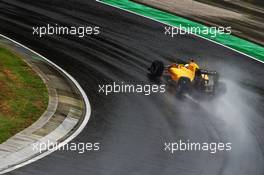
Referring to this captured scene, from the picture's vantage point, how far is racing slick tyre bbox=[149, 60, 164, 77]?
905 inches

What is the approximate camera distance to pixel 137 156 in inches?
671

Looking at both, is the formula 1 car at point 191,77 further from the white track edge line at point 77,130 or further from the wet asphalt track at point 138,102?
the white track edge line at point 77,130

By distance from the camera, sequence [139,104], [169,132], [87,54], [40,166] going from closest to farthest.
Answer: [40,166] < [169,132] < [139,104] < [87,54]

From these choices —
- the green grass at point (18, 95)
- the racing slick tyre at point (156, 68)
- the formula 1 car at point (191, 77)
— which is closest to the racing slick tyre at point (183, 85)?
the formula 1 car at point (191, 77)

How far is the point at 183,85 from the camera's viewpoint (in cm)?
2214

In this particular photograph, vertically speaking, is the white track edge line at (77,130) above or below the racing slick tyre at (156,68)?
below

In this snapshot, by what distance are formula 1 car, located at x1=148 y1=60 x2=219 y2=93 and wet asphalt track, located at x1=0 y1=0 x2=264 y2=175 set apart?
516 millimetres

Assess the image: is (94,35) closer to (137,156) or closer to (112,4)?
(112,4)

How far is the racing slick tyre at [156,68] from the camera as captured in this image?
2298cm

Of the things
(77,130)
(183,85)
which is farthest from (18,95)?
(183,85)


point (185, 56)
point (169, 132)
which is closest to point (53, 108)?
point (169, 132)

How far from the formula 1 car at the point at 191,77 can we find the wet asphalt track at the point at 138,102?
516mm

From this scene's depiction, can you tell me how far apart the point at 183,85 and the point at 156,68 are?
141 centimetres

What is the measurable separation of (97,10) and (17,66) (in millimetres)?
9469
